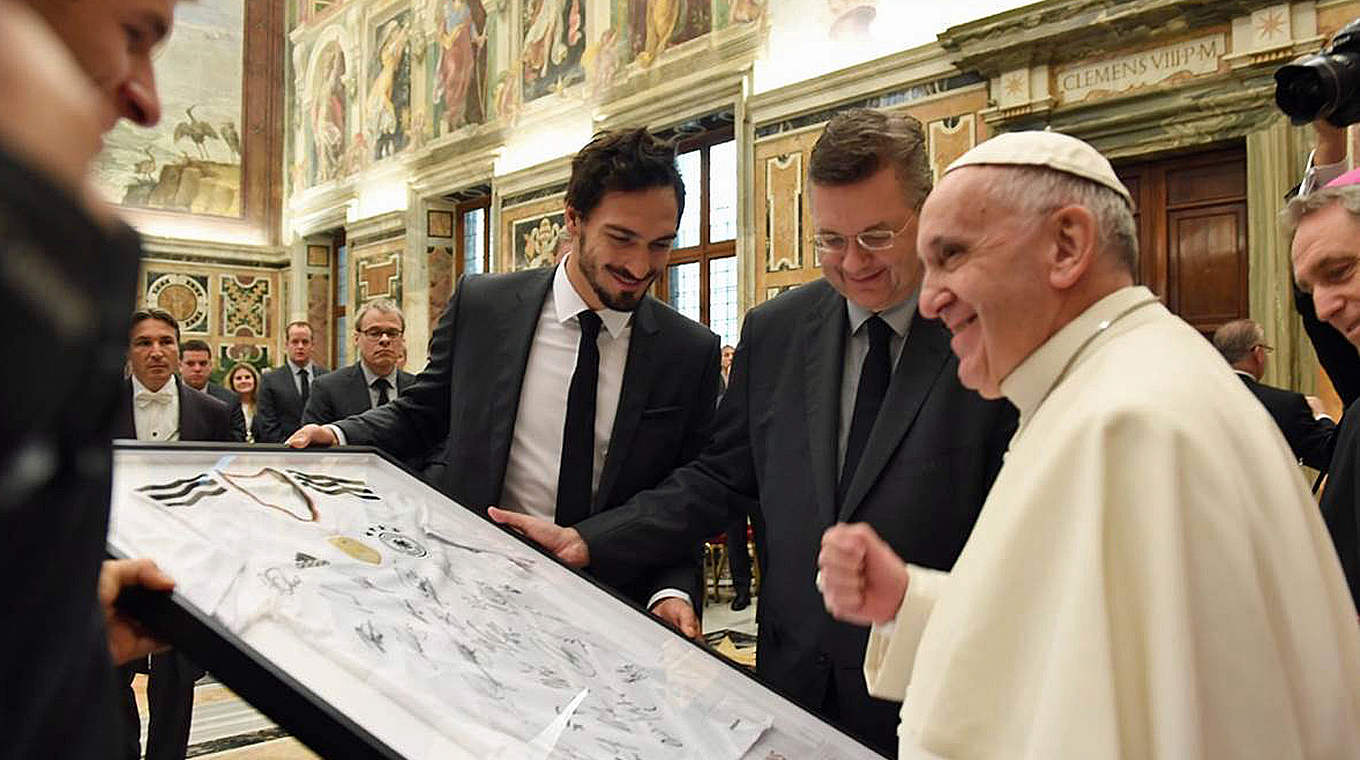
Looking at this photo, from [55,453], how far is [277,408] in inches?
337

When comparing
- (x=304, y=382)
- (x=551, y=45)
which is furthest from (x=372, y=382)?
(x=551, y=45)

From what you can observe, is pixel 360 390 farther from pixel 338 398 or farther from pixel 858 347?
pixel 858 347

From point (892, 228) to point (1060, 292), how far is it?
80cm

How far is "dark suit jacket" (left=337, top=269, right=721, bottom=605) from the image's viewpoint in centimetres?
260

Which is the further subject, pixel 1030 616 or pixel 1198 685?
pixel 1030 616

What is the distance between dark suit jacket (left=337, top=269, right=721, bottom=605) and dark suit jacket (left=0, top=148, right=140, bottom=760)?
1.98 metres

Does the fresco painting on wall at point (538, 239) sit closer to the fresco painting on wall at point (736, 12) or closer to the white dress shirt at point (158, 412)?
the fresco painting on wall at point (736, 12)

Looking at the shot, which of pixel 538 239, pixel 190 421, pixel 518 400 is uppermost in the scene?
pixel 538 239

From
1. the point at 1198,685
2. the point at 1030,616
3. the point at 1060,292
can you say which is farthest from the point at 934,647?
the point at 1060,292

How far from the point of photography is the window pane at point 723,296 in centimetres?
1099

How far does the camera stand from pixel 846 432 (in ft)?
7.36

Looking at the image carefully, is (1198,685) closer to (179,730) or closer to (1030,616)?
(1030,616)

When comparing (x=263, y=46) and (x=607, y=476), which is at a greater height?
(x=263, y=46)

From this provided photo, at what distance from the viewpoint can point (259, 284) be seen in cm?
1945
